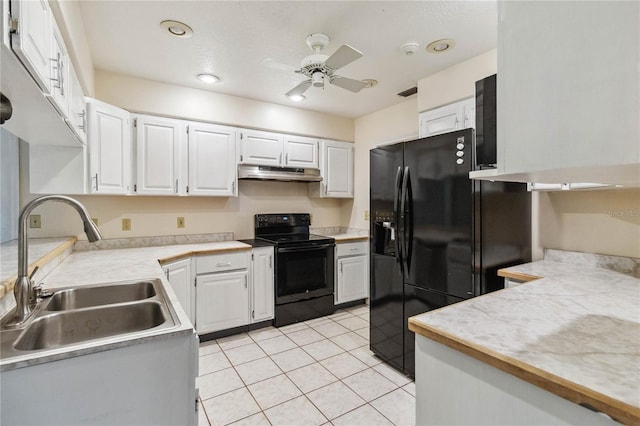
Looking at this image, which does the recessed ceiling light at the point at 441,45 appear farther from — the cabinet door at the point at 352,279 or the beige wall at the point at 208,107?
the cabinet door at the point at 352,279

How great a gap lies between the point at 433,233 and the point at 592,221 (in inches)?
38.2

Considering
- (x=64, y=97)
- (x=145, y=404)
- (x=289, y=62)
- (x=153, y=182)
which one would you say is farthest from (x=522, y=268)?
(x=153, y=182)


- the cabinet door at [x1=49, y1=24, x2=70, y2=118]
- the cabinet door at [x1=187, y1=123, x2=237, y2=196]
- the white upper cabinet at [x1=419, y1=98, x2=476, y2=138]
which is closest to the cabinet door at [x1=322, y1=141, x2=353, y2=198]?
the cabinet door at [x1=187, y1=123, x2=237, y2=196]

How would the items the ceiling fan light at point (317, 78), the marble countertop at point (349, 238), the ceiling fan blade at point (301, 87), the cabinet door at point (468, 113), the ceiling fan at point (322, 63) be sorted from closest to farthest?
1. the ceiling fan at point (322, 63)
2. the ceiling fan light at point (317, 78)
3. the ceiling fan blade at point (301, 87)
4. the cabinet door at point (468, 113)
5. the marble countertop at point (349, 238)

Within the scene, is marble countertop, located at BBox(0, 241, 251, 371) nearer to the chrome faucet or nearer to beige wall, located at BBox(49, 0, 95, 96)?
the chrome faucet

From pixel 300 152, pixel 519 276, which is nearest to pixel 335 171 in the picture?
pixel 300 152

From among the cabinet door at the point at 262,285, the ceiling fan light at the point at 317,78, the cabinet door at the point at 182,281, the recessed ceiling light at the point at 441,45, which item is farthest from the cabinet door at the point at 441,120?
the cabinet door at the point at 182,281

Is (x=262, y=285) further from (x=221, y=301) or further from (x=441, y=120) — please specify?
(x=441, y=120)

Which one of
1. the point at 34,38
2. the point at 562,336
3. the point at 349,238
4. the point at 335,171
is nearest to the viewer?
the point at 562,336

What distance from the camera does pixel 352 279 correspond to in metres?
3.80

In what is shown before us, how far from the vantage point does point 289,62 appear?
2.64 m

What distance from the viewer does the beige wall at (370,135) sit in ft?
11.8

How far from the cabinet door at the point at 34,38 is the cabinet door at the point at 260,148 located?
6.99 ft

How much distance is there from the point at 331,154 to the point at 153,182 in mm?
2142
